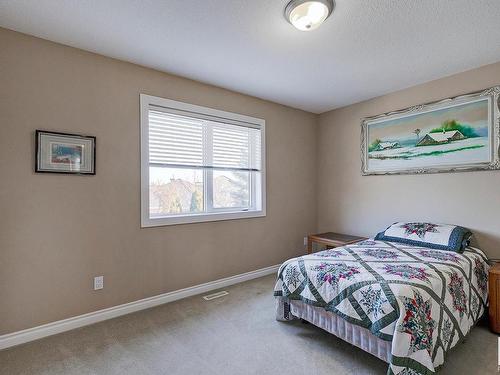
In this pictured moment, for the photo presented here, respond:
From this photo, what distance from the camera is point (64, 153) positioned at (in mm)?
2246

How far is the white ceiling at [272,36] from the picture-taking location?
5.92ft

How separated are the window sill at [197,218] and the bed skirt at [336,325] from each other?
123 centimetres

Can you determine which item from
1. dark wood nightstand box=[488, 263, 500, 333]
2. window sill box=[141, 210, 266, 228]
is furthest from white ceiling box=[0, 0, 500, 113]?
dark wood nightstand box=[488, 263, 500, 333]

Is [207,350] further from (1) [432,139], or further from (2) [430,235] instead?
(1) [432,139]

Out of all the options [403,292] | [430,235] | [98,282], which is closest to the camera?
[403,292]

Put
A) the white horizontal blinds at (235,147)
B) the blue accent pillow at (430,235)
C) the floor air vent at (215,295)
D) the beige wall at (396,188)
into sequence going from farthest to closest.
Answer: the white horizontal blinds at (235,147), the floor air vent at (215,295), the beige wall at (396,188), the blue accent pillow at (430,235)

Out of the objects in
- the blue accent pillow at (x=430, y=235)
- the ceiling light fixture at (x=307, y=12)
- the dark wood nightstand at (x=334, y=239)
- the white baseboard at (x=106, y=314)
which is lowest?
the white baseboard at (x=106, y=314)

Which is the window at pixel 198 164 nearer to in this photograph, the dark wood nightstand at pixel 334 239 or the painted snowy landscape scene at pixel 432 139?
the dark wood nightstand at pixel 334 239

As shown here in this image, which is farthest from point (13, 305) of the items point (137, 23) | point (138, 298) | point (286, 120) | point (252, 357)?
point (286, 120)

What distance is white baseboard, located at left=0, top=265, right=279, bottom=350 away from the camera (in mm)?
2055

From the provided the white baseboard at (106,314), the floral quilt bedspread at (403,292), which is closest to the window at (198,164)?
the white baseboard at (106,314)

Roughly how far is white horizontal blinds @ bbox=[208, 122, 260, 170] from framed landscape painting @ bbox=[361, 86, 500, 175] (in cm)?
155

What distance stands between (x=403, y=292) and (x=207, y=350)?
1.44 m

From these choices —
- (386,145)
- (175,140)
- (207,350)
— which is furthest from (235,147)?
(207,350)
